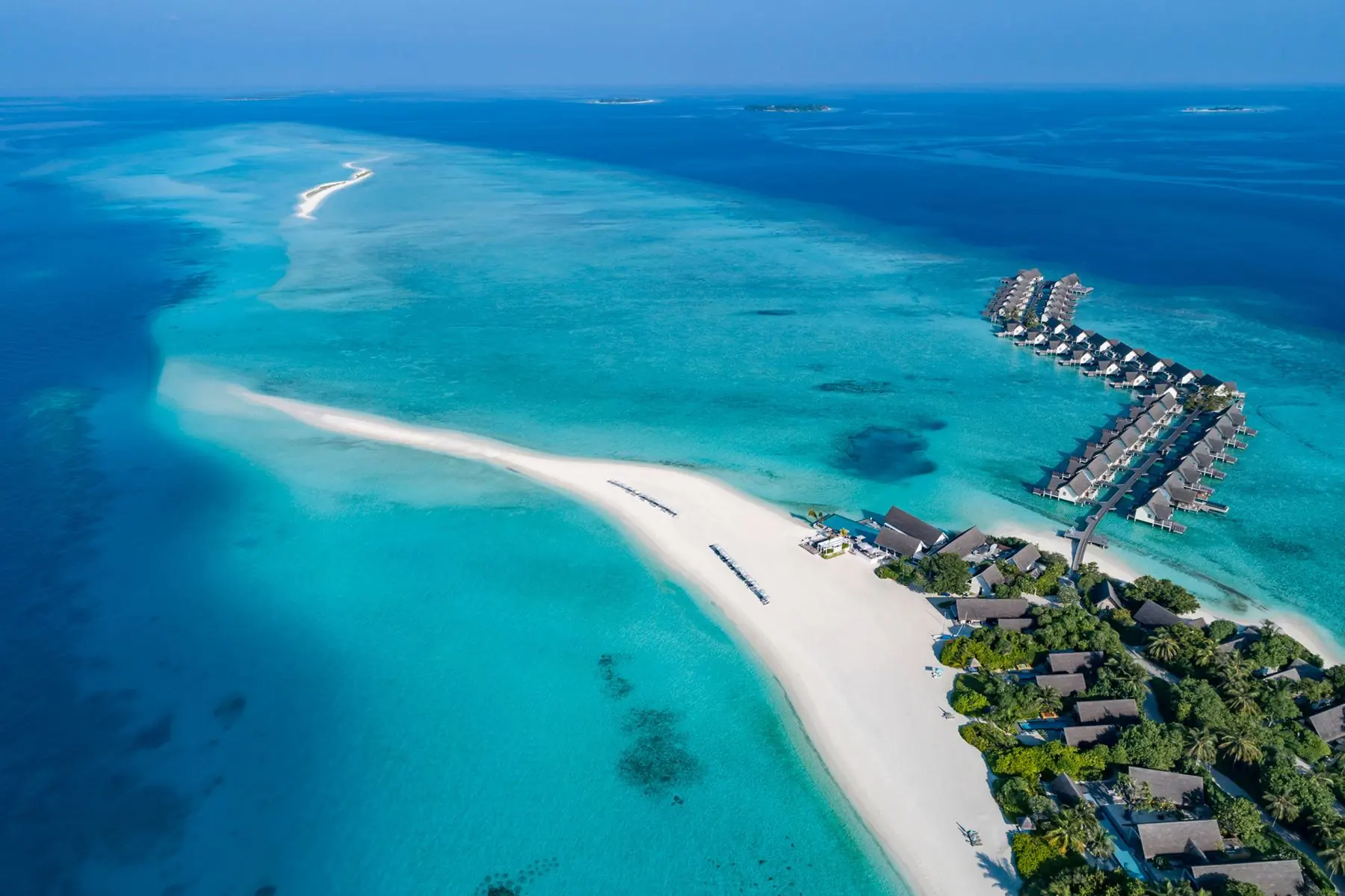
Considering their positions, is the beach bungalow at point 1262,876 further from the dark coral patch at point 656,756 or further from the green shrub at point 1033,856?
the dark coral patch at point 656,756

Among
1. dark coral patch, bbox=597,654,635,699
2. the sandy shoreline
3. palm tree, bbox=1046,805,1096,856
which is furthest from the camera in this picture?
the sandy shoreline

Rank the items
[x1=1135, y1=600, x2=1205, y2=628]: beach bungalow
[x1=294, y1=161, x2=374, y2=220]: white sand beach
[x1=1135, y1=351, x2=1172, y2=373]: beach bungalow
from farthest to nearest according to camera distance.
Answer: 1. [x1=294, y1=161, x2=374, y2=220]: white sand beach
2. [x1=1135, y1=351, x2=1172, y2=373]: beach bungalow
3. [x1=1135, y1=600, x2=1205, y2=628]: beach bungalow

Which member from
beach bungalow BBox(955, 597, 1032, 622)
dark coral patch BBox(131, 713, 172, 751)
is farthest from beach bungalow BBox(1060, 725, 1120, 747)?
dark coral patch BBox(131, 713, 172, 751)

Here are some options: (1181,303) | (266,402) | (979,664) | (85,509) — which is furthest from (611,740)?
(1181,303)

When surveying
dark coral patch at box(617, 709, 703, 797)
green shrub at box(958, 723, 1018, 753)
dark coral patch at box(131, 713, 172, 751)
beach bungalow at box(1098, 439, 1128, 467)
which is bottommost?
dark coral patch at box(131, 713, 172, 751)

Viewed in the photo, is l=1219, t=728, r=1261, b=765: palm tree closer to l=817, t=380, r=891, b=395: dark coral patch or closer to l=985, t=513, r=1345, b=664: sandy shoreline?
l=985, t=513, r=1345, b=664: sandy shoreline

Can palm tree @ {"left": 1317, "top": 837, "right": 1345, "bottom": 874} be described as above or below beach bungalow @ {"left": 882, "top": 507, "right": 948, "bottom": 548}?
below

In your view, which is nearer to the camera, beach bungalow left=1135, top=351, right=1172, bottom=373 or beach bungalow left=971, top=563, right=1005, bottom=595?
beach bungalow left=971, top=563, right=1005, bottom=595
